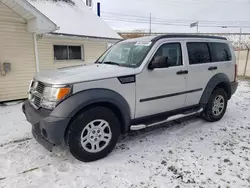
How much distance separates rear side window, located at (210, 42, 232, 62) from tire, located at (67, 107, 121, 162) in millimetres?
2912

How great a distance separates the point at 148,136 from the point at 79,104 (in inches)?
71.5

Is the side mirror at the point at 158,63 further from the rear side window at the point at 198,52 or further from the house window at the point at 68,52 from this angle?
the house window at the point at 68,52

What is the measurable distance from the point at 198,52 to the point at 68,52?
665 cm

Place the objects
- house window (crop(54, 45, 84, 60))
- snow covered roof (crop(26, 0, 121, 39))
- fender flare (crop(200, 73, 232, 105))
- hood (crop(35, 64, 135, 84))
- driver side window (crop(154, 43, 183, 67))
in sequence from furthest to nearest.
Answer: snow covered roof (crop(26, 0, 121, 39)), house window (crop(54, 45, 84, 60)), fender flare (crop(200, 73, 232, 105)), driver side window (crop(154, 43, 183, 67)), hood (crop(35, 64, 135, 84))

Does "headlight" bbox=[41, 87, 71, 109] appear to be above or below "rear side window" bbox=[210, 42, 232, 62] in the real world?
below

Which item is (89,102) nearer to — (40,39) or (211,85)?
(211,85)

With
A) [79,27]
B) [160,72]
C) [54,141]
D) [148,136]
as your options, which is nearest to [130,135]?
[148,136]

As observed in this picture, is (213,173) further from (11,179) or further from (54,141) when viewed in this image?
(11,179)

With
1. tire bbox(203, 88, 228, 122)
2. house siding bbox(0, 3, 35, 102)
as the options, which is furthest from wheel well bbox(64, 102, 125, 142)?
house siding bbox(0, 3, 35, 102)

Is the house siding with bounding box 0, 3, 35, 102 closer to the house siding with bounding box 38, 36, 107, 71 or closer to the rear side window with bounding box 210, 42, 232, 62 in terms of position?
the house siding with bounding box 38, 36, 107, 71

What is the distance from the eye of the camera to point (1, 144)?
12.6 ft

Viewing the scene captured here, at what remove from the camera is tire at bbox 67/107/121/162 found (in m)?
3.02

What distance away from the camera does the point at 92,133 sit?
3.19 m

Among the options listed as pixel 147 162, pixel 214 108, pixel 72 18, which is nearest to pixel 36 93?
pixel 147 162
